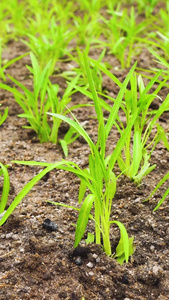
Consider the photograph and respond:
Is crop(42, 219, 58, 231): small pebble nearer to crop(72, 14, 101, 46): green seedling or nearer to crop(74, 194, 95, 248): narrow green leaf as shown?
crop(74, 194, 95, 248): narrow green leaf

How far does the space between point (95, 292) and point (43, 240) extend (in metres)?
0.29

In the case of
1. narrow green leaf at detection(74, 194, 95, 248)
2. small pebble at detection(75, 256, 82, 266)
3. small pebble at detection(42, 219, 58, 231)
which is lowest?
small pebble at detection(75, 256, 82, 266)

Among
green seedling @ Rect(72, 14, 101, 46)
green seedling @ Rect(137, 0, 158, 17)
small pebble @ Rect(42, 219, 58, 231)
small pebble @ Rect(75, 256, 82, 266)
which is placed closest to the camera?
small pebble @ Rect(75, 256, 82, 266)

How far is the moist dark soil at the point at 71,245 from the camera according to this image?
48.5 inches

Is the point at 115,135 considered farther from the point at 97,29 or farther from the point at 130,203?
the point at 97,29

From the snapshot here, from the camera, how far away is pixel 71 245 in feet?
4.52

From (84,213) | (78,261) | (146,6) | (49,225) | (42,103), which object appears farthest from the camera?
(146,6)

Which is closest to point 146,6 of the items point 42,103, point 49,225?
point 42,103

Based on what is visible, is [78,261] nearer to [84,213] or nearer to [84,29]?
[84,213]

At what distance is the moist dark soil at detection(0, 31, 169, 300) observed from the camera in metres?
1.23

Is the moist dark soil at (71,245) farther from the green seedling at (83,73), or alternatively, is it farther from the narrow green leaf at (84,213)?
the green seedling at (83,73)

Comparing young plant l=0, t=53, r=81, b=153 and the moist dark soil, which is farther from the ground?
young plant l=0, t=53, r=81, b=153

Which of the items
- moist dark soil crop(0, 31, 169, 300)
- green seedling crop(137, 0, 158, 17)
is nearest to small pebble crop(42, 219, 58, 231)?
moist dark soil crop(0, 31, 169, 300)

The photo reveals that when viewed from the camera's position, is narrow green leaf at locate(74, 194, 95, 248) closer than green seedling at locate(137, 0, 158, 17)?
Yes
